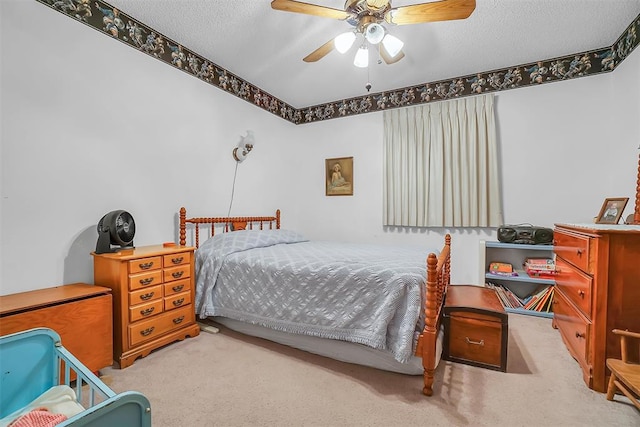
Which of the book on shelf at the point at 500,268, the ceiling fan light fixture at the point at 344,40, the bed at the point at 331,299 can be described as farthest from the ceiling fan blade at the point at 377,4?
the book on shelf at the point at 500,268

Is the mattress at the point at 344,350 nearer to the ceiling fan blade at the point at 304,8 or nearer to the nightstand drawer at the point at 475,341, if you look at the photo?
the nightstand drawer at the point at 475,341

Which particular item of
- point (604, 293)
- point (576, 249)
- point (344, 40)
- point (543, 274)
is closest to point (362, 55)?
point (344, 40)

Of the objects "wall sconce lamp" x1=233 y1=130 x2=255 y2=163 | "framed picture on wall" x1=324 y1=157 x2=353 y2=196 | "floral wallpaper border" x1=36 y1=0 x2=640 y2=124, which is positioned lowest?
"framed picture on wall" x1=324 y1=157 x2=353 y2=196

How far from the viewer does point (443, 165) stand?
3580 millimetres

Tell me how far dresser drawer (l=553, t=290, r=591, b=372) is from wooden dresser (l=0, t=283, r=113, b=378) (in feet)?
10.1

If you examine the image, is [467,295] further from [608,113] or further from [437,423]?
[608,113]

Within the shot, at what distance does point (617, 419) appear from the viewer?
4.86ft

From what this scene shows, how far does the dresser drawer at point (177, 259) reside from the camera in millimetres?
2310

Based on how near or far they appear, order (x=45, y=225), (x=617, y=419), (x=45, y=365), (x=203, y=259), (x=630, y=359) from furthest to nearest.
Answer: (x=203, y=259) < (x=45, y=225) < (x=630, y=359) < (x=617, y=419) < (x=45, y=365)

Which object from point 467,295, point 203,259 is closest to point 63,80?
point 203,259

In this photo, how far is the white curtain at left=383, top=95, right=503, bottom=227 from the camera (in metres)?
3.36

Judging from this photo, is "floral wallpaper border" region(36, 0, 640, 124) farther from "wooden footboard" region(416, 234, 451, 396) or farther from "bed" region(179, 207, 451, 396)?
"wooden footboard" region(416, 234, 451, 396)

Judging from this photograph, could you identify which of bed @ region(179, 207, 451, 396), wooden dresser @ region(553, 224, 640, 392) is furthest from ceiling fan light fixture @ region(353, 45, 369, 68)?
wooden dresser @ region(553, 224, 640, 392)

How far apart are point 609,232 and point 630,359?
705mm
